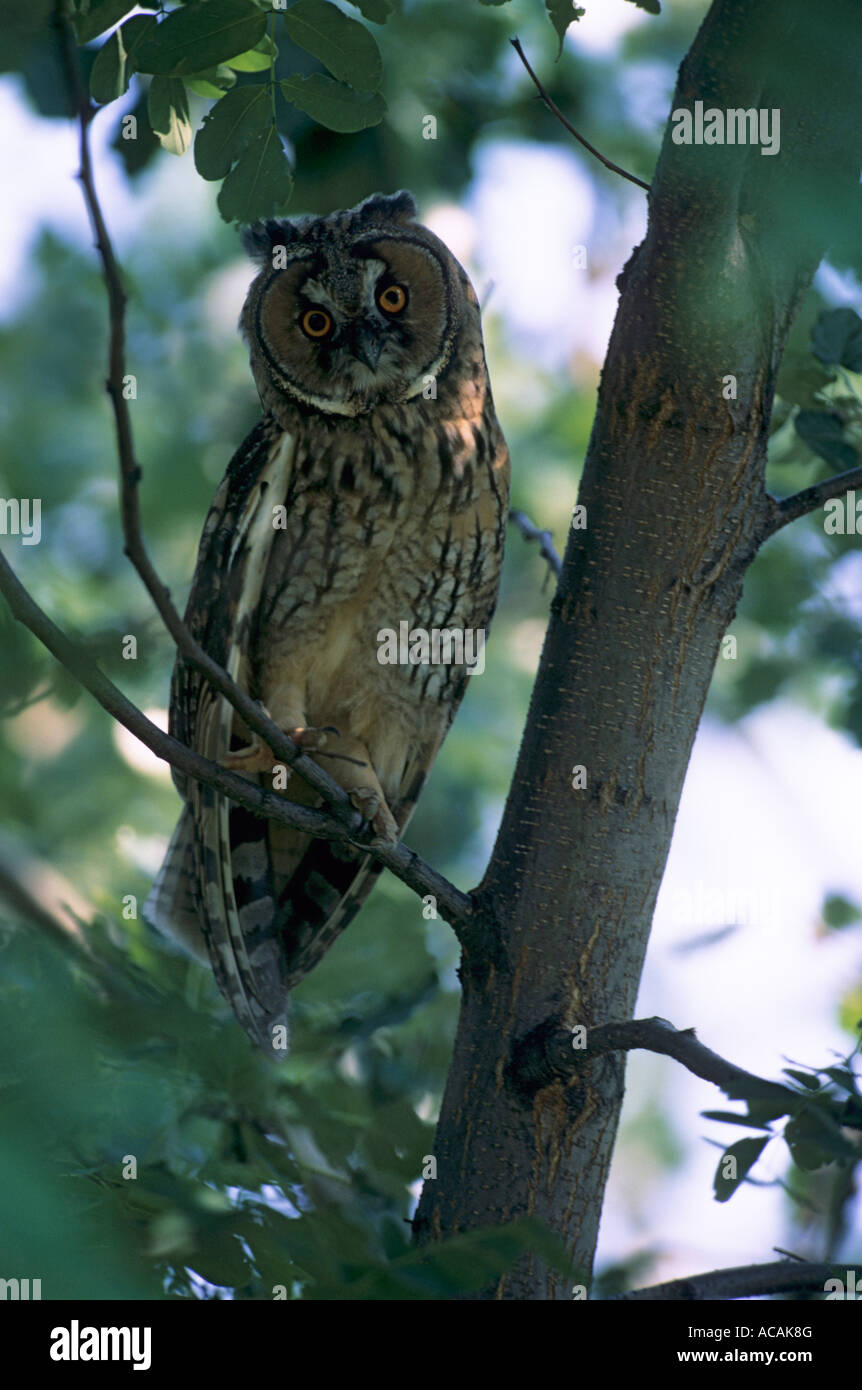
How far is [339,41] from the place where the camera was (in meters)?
1.73

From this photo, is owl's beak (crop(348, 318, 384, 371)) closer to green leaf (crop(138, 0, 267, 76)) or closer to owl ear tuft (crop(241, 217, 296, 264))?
owl ear tuft (crop(241, 217, 296, 264))

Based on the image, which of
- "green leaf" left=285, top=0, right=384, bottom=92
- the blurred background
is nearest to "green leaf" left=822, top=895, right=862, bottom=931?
the blurred background

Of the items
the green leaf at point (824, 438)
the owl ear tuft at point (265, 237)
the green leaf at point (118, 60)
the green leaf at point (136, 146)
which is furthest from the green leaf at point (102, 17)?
the green leaf at point (824, 438)

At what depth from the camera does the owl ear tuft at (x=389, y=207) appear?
2.83m

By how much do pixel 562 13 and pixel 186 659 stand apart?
38.1 inches

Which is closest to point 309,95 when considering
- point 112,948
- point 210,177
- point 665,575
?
point 210,177

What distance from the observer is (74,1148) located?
3.92 ft

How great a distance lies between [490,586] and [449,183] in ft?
3.97

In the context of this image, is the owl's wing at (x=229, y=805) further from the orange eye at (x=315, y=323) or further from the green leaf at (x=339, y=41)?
the green leaf at (x=339, y=41)

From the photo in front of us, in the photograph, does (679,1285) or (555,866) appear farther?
(555,866)

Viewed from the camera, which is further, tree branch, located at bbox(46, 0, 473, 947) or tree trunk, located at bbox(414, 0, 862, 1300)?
tree trunk, located at bbox(414, 0, 862, 1300)

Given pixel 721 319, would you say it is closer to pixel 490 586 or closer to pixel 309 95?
pixel 309 95

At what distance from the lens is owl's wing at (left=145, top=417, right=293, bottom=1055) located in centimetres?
253
